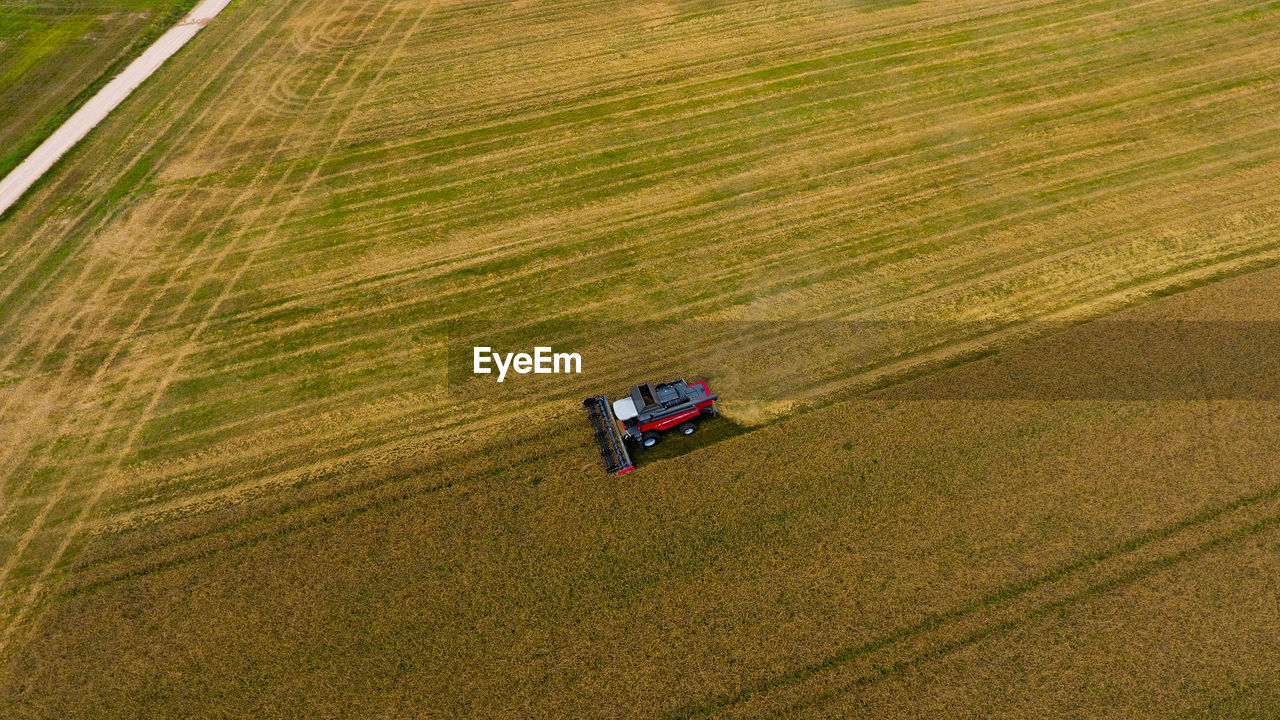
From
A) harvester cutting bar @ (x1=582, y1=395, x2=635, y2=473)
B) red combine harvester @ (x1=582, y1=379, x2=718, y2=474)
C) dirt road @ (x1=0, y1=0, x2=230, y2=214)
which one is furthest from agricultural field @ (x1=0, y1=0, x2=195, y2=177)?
red combine harvester @ (x1=582, y1=379, x2=718, y2=474)

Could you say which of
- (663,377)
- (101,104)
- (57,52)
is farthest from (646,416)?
(57,52)

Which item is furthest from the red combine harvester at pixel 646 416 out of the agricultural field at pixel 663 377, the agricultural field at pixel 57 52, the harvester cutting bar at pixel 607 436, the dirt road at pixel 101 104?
the agricultural field at pixel 57 52

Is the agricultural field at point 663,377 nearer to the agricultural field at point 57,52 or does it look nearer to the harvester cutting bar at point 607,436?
the harvester cutting bar at point 607,436

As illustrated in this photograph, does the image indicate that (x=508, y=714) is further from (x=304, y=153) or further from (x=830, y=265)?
(x=304, y=153)

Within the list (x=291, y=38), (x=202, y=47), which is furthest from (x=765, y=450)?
(x=202, y=47)

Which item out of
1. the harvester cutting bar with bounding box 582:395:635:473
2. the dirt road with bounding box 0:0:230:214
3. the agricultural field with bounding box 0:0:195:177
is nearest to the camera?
the harvester cutting bar with bounding box 582:395:635:473

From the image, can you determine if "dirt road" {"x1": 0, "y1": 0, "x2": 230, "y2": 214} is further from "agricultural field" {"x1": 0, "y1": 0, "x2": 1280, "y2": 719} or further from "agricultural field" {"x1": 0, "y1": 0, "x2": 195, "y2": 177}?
"agricultural field" {"x1": 0, "y1": 0, "x2": 1280, "y2": 719}
